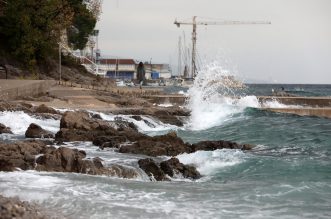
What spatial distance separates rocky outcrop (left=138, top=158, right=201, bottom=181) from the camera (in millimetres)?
11820

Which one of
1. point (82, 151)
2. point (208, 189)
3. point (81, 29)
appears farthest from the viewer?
point (81, 29)

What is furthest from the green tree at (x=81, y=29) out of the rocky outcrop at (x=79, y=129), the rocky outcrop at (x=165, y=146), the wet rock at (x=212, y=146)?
the rocky outcrop at (x=165, y=146)

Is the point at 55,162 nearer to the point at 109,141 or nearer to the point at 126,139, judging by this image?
the point at 109,141

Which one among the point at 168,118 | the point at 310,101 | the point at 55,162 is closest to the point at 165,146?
the point at 55,162

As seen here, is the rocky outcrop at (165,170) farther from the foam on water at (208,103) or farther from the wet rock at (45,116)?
the foam on water at (208,103)

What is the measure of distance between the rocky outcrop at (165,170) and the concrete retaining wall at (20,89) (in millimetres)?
12431

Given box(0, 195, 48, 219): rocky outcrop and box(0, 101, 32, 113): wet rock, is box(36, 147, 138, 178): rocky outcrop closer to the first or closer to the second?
box(0, 195, 48, 219): rocky outcrop

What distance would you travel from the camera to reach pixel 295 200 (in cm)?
981

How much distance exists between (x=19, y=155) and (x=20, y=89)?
1423 centimetres

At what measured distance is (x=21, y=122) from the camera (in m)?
19.2

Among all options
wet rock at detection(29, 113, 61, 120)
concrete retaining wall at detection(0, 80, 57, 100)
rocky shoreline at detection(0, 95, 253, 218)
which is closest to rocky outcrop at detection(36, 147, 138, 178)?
rocky shoreline at detection(0, 95, 253, 218)

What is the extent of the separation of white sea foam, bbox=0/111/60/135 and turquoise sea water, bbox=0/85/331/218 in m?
1.15

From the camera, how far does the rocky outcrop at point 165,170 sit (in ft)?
38.8

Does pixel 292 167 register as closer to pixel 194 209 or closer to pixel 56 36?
pixel 194 209
